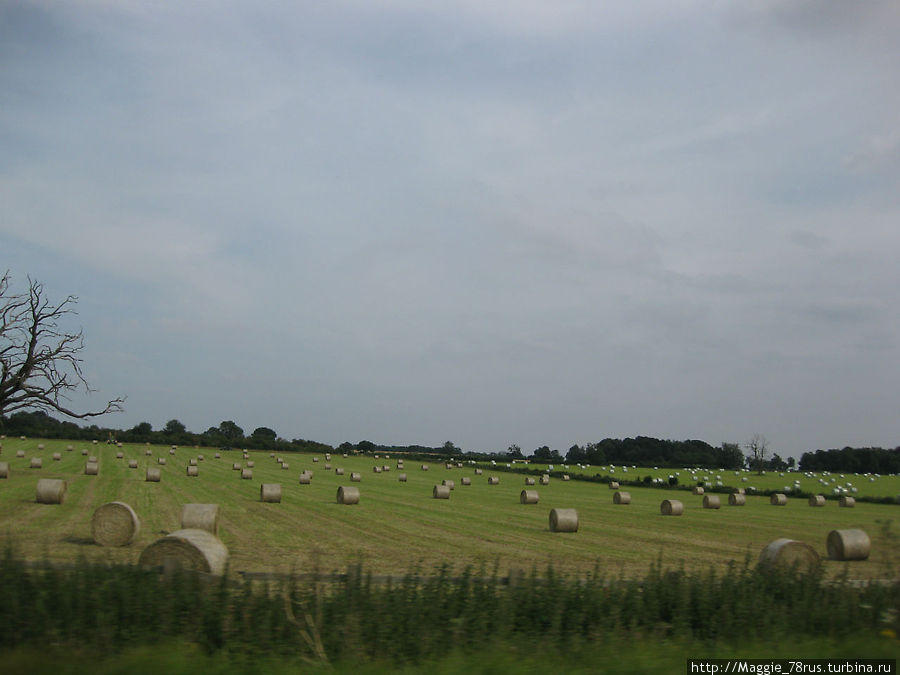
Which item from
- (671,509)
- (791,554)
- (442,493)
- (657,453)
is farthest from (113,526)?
(657,453)

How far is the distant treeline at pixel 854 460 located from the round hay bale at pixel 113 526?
15502cm

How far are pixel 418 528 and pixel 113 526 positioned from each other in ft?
38.9

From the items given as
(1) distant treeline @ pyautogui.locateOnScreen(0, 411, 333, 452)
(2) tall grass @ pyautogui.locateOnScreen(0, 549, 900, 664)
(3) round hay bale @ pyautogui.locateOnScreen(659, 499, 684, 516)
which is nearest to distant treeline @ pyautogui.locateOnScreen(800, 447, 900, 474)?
(1) distant treeline @ pyautogui.locateOnScreen(0, 411, 333, 452)

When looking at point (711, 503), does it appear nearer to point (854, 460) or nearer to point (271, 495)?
point (271, 495)

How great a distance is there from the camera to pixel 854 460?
155875 millimetres

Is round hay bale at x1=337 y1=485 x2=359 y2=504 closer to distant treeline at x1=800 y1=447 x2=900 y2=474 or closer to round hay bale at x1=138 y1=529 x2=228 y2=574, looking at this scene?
round hay bale at x1=138 y1=529 x2=228 y2=574

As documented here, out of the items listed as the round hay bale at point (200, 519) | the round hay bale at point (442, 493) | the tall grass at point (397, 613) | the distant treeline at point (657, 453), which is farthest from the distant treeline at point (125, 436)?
the tall grass at point (397, 613)

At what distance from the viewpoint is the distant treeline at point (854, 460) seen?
487 feet

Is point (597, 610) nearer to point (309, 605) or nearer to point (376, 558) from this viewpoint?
point (309, 605)

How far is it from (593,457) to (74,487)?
129093 mm

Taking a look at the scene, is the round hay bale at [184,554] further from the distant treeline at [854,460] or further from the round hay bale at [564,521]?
the distant treeline at [854,460]

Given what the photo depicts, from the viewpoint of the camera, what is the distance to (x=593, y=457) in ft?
526

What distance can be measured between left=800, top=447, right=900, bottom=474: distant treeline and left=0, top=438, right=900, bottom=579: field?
106m

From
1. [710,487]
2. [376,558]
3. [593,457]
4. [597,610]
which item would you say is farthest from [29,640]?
[593,457]
